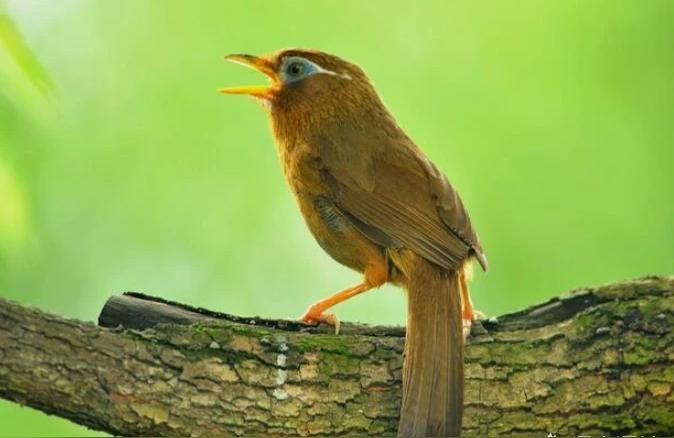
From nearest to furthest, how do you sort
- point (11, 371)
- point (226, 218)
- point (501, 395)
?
point (11, 371) < point (501, 395) < point (226, 218)

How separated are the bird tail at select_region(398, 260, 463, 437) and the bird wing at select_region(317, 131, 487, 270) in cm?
19

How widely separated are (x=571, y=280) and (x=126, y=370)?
15.0ft

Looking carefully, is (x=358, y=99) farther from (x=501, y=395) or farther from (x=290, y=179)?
(x=501, y=395)

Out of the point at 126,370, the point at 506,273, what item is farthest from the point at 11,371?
the point at 506,273

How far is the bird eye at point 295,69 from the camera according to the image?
260 inches

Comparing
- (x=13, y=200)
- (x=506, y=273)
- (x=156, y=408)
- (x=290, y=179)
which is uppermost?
(x=506, y=273)

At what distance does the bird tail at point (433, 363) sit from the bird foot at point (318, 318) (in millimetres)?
378

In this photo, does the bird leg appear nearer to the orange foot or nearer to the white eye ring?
the orange foot

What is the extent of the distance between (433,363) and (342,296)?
3.33ft

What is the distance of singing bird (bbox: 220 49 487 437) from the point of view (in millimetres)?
4906

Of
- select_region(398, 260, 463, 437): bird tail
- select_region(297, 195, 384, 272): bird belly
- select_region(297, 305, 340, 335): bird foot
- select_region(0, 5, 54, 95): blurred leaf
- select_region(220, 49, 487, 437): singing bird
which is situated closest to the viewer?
select_region(0, 5, 54, 95): blurred leaf

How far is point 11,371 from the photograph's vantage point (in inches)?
179

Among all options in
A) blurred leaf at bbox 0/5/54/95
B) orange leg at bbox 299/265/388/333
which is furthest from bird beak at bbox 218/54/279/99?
blurred leaf at bbox 0/5/54/95

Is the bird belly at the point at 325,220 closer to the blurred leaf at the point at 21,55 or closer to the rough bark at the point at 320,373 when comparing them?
the rough bark at the point at 320,373
